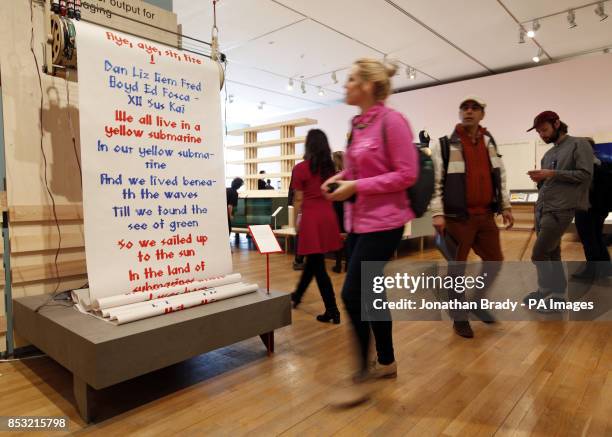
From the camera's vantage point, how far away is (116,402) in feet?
5.62

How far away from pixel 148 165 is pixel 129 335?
82 cm

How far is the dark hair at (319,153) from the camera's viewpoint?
2641mm

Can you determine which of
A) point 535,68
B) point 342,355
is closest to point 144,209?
point 342,355

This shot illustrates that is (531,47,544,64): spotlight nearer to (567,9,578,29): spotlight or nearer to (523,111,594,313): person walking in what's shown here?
(567,9,578,29): spotlight

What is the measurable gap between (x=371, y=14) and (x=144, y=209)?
198 inches

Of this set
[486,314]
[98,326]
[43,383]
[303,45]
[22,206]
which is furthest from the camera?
[303,45]

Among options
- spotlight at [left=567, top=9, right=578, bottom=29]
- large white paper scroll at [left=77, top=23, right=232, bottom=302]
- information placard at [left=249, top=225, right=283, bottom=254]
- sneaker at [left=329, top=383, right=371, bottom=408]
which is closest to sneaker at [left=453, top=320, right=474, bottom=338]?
sneaker at [left=329, top=383, right=371, bottom=408]

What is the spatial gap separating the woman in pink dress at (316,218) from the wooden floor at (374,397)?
344mm

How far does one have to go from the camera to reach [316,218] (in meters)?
2.78

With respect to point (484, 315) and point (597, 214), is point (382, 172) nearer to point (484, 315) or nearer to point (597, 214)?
point (484, 315)

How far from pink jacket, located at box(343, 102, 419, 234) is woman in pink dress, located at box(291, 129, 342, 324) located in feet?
3.45

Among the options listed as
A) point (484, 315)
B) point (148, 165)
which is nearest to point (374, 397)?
point (484, 315)

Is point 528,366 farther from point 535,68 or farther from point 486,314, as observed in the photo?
point 535,68

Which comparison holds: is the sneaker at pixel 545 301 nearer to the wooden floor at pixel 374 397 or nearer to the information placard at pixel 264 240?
the wooden floor at pixel 374 397
